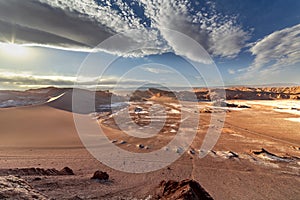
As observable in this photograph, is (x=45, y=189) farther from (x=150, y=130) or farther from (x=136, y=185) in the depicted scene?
(x=150, y=130)

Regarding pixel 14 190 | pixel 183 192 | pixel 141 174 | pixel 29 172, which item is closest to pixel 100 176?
pixel 141 174

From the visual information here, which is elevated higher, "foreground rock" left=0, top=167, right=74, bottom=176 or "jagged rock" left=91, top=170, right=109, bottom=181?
"foreground rock" left=0, top=167, right=74, bottom=176

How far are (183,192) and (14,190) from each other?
3.10m

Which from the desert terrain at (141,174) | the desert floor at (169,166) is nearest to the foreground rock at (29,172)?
the desert terrain at (141,174)

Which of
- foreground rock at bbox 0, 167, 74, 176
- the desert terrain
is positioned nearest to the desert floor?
the desert terrain

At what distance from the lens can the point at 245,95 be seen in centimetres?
6200

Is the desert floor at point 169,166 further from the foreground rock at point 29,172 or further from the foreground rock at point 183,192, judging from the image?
the foreground rock at point 183,192

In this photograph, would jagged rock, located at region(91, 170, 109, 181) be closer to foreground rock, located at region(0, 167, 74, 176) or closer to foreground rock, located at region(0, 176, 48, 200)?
foreground rock, located at region(0, 167, 74, 176)

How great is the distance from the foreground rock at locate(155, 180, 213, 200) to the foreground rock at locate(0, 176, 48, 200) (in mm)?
2571

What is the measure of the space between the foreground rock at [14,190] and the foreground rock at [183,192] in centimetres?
257

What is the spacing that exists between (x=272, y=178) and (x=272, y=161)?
2096 millimetres

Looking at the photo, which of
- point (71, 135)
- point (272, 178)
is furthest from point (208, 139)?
point (71, 135)

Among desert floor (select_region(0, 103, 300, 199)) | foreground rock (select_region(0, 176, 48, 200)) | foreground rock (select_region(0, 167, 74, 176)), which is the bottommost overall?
desert floor (select_region(0, 103, 300, 199))

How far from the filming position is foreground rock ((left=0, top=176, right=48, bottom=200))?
3.02m
